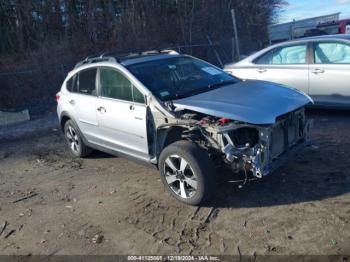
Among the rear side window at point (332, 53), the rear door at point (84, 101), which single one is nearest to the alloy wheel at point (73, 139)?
the rear door at point (84, 101)

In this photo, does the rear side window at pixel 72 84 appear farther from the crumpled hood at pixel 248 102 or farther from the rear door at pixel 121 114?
the crumpled hood at pixel 248 102

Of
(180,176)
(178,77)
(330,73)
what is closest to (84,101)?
(178,77)

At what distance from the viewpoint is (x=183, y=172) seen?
15.2 feet

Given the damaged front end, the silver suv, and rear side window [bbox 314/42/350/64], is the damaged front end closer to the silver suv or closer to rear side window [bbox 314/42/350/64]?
the silver suv

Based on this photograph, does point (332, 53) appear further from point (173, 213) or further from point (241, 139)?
point (173, 213)

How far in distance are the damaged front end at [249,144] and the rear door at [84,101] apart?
228 cm

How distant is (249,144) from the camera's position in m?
4.39

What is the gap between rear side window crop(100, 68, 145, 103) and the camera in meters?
5.28

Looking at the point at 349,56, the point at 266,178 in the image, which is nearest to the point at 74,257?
the point at 266,178

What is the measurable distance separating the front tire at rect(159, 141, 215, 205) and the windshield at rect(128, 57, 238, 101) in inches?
30.0

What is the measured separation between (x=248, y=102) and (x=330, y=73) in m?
3.34

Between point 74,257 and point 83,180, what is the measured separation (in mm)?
2154

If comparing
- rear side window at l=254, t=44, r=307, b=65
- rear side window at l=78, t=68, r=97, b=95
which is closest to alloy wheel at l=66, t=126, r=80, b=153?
rear side window at l=78, t=68, r=97, b=95

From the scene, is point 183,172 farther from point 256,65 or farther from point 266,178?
point 256,65
